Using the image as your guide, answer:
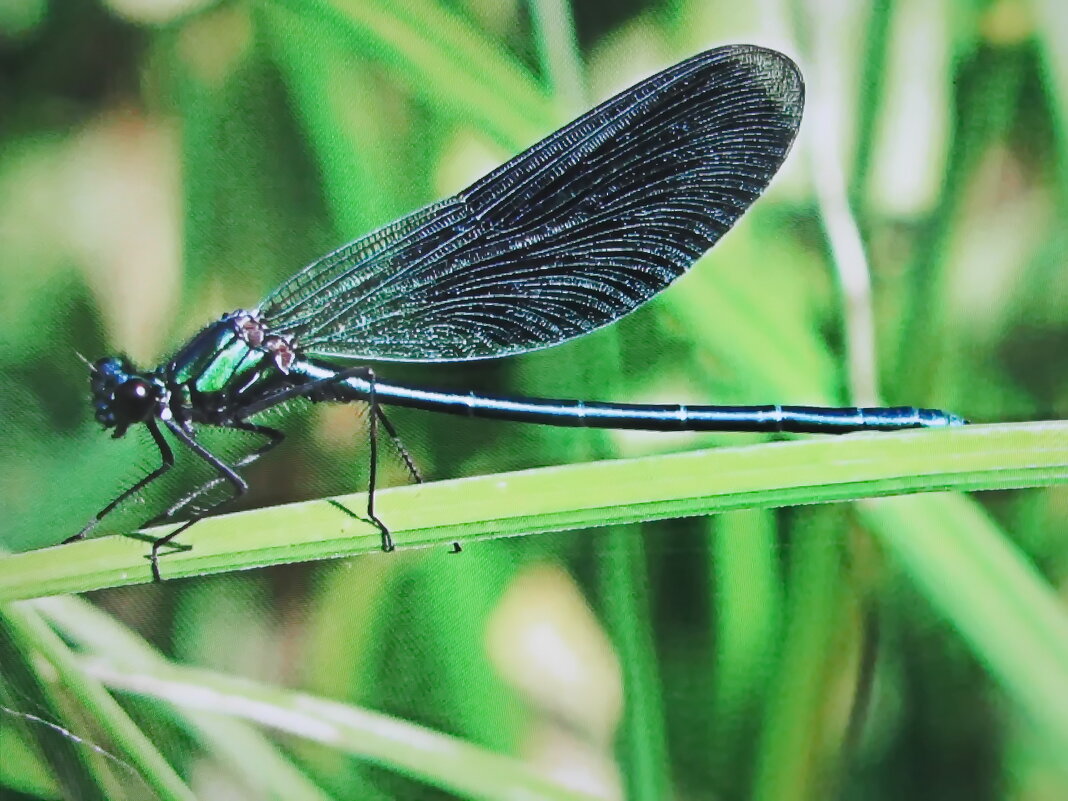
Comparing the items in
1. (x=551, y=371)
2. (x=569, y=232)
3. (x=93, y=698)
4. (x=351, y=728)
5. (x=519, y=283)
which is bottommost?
(x=93, y=698)

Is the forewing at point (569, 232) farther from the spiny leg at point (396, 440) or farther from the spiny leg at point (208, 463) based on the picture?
the spiny leg at point (208, 463)

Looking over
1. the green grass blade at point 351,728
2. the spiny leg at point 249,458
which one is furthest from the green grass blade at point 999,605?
the spiny leg at point 249,458

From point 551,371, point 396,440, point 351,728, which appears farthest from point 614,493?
point 351,728

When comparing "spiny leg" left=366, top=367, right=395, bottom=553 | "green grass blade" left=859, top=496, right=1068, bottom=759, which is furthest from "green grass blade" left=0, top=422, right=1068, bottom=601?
"green grass blade" left=859, top=496, right=1068, bottom=759

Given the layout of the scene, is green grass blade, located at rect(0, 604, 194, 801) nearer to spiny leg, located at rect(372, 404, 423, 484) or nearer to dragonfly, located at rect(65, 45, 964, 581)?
dragonfly, located at rect(65, 45, 964, 581)

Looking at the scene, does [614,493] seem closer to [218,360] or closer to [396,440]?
[396,440]

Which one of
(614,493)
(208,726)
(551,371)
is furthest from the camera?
(208,726)

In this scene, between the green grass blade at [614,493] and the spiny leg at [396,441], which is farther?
the spiny leg at [396,441]
